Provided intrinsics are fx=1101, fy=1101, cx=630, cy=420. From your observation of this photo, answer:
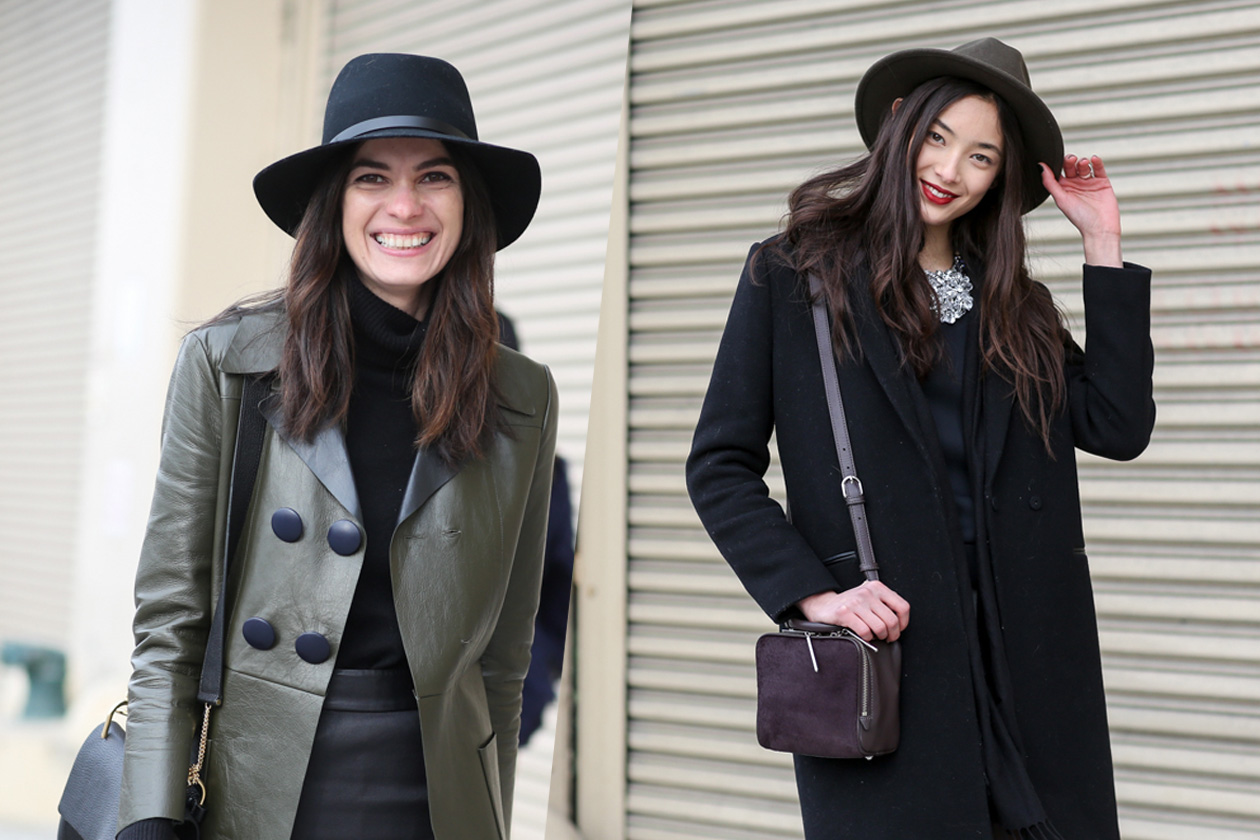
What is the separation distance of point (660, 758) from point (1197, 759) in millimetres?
1833

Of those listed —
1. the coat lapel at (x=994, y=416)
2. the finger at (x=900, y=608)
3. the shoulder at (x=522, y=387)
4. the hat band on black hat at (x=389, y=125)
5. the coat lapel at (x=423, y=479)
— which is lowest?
the finger at (x=900, y=608)

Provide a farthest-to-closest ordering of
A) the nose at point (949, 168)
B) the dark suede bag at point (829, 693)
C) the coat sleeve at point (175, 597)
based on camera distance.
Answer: the nose at point (949, 168), the dark suede bag at point (829, 693), the coat sleeve at point (175, 597)

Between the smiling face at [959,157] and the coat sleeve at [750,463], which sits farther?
the smiling face at [959,157]

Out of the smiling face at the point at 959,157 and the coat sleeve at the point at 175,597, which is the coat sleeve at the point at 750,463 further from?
the coat sleeve at the point at 175,597

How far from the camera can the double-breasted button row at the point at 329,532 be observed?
1968 millimetres

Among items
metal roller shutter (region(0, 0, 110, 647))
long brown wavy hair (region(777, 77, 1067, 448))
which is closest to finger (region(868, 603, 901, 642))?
long brown wavy hair (region(777, 77, 1067, 448))

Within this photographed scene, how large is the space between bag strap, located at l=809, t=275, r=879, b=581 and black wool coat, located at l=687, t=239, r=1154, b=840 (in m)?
0.02

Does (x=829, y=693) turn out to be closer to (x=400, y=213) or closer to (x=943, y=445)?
(x=943, y=445)

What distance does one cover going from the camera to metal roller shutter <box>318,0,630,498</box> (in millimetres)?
4684

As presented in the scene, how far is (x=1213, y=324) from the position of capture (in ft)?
11.5

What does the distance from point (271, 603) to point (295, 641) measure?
87mm

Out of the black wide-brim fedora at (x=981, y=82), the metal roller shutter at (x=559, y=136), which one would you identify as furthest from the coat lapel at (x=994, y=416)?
the metal roller shutter at (x=559, y=136)

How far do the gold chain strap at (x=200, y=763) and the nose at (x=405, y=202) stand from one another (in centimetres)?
96

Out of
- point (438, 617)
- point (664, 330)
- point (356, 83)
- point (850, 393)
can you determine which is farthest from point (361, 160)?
point (664, 330)
